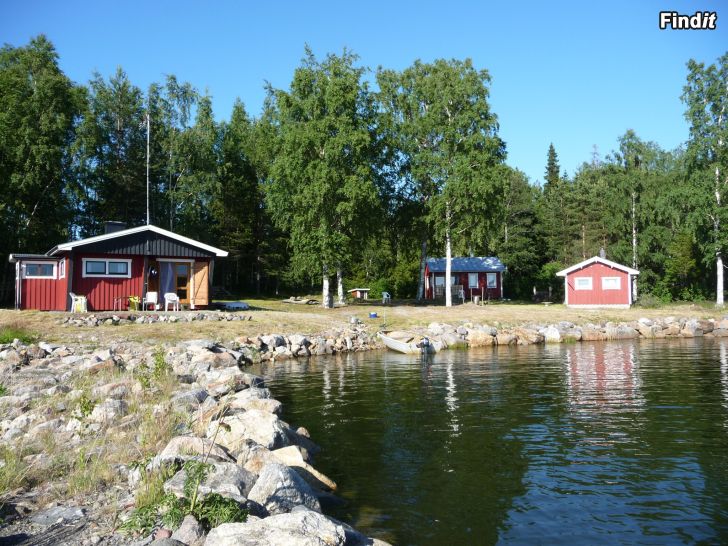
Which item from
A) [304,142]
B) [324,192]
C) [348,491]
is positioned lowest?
[348,491]

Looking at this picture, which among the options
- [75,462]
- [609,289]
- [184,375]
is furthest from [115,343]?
[609,289]

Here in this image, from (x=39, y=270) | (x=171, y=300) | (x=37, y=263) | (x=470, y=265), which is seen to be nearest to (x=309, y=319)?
(x=171, y=300)

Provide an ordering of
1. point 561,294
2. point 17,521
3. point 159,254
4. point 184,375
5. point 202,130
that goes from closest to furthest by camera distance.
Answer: point 17,521 < point 184,375 < point 159,254 < point 202,130 < point 561,294

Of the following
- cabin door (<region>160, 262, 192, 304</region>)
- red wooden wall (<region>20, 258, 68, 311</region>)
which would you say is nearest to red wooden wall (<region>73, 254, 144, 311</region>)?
red wooden wall (<region>20, 258, 68, 311</region>)

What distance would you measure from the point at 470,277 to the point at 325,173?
2261cm

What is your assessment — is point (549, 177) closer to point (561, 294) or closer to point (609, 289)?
point (561, 294)

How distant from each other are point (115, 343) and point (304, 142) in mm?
18660

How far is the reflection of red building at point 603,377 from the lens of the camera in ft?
46.9

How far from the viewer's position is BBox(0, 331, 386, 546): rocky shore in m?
5.70

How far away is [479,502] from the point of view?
7762 millimetres

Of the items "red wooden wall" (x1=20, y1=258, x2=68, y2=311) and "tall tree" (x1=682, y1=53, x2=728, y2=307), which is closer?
"red wooden wall" (x1=20, y1=258, x2=68, y2=311)

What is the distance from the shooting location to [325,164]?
120 ft

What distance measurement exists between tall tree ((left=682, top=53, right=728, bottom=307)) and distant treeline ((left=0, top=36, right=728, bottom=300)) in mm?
104

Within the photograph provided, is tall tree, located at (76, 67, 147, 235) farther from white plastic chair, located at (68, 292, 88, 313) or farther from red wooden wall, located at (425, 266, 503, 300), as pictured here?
red wooden wall, located at (425, 266, 503, 300)
